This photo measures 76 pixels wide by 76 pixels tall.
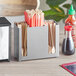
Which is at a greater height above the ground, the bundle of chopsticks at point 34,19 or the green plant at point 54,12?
the green plant at point 54,12

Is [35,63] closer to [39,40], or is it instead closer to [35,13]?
[39,40]

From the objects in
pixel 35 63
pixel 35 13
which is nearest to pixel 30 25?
pixel 35 13

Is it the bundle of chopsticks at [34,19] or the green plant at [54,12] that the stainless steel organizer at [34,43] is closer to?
the bundle of chopsticks at [34,19]

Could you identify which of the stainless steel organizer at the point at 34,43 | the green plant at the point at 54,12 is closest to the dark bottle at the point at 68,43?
the stainless steel organizer at the point at 34,43

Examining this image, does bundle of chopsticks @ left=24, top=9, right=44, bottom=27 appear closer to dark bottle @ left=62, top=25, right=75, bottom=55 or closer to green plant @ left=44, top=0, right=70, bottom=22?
dark bottle @ left=62, top=25, right=75, bottom=55

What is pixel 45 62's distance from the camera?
1434 mm

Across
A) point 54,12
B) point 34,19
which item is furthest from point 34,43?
point 54,12

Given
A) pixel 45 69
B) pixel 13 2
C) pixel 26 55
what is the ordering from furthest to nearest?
pixel 13 2 → pixel 26 55 → pixel 45 69

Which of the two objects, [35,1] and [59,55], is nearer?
[59,55]

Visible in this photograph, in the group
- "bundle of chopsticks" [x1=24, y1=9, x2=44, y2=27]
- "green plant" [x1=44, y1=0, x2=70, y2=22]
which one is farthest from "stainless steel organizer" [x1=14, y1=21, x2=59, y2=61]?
"green plant" [x1=44, y1=0, x2=70, y2=22]

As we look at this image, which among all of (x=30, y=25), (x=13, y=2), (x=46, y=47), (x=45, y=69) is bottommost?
(x=45, y=69)

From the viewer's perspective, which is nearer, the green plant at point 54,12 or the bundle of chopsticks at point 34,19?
the bundle of chopsticks at point 34,19

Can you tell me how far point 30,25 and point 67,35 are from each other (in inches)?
9.3

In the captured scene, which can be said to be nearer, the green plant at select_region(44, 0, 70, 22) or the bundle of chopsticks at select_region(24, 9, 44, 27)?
the bundle of chopsticks at select_region(24, 9, 44, 27)
